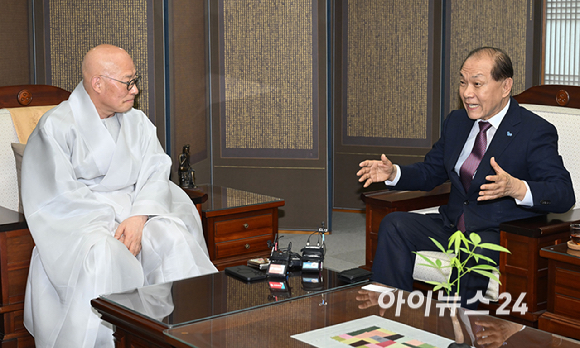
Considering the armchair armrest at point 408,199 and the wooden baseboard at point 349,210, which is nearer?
the armchair armrest at point 408,199

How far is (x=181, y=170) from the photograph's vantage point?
4.05 meters

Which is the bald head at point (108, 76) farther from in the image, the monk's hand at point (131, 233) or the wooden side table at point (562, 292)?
the wooden side table at point (562, 292)

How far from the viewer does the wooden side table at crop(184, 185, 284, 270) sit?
365cm

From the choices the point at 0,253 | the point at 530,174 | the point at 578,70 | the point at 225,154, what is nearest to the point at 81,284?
the point at 0,253

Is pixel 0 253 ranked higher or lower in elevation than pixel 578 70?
lower

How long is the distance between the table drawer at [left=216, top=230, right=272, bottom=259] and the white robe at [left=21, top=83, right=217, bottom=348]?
1.98ft

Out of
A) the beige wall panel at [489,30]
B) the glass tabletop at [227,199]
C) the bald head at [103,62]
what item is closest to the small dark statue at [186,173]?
the glass tabletop at [227,199]

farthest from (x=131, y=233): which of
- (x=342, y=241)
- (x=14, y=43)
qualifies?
(x=342, y=241)

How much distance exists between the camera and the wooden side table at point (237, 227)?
365cm

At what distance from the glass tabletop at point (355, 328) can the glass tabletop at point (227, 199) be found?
1.61m

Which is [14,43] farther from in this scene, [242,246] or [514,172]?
[514,172]

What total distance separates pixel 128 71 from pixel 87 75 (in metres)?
0.18

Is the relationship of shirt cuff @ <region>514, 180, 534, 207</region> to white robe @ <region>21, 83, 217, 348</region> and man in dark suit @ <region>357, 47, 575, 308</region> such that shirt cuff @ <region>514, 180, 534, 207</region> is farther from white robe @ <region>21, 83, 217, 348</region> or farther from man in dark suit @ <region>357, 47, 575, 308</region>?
white robe @ <region>21, 83, 217, 348</region>

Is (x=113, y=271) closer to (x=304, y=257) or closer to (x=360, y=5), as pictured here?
(x=304, y=257)
